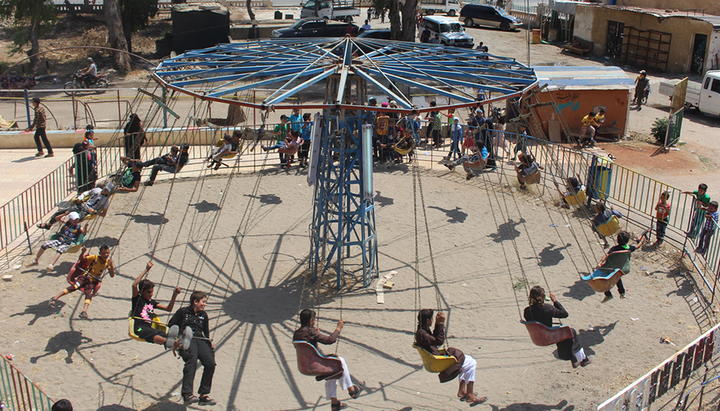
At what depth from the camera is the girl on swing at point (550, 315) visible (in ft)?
30.0

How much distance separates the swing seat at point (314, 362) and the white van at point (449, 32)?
29.8m

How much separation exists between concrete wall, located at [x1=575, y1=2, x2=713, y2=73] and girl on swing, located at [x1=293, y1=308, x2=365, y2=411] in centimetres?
2799

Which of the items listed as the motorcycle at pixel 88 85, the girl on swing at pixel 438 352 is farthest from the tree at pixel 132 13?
the girl on swing at pixel 438 352

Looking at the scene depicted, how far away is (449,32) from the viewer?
122 ft

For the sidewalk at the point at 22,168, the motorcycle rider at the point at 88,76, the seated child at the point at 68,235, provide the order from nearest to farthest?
the seated child at the point at 68,235 < the sidewalk at the point at 22,168 < the motorcycle rider at the point at 88,76

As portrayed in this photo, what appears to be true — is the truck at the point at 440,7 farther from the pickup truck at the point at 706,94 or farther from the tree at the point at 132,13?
the pickup truck at the point at 706,94

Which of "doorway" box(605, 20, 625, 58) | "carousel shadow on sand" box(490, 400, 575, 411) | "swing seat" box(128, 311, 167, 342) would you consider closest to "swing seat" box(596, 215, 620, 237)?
"carousel shadow on sand" box(490, 400, 575, 411)

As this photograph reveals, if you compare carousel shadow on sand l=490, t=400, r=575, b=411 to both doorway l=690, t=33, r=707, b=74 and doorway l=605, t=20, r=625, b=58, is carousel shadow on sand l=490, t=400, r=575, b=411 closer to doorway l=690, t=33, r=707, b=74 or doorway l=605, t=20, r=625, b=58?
doorway l=690, t=33, r=707, b=74

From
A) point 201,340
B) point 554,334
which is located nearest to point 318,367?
point 201,340

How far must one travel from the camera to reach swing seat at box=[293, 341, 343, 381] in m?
8.54

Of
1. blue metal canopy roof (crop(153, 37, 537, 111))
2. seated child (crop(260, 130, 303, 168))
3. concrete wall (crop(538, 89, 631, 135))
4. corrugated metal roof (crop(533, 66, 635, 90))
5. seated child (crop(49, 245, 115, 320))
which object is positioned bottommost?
seated child (crop(49, 245, 115, 320))

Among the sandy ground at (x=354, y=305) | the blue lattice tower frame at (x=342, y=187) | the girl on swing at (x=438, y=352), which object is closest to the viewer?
the girl on swing at (x=438, y=352)

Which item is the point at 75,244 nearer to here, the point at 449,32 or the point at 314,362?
the point at 314,362

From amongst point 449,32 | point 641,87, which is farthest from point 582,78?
point 449,32
